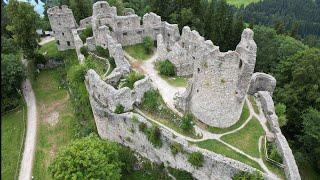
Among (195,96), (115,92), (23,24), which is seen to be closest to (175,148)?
(195,96)

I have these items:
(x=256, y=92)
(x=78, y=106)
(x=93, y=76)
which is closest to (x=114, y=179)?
(x=93, y=76)

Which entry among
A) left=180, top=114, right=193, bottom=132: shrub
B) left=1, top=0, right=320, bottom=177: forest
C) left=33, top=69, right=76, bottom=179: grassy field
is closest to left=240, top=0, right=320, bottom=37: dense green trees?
left=1, top=0, right=320, bottom=177: forest

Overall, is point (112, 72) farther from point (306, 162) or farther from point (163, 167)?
point (306, 162)

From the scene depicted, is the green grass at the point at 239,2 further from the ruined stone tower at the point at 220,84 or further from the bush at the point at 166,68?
the ruined stone tower at the point at 220,84

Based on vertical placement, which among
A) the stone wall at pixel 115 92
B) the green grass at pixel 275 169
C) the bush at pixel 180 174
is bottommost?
the bush at pixel 180 174

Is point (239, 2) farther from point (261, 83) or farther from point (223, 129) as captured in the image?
point (223, 129)

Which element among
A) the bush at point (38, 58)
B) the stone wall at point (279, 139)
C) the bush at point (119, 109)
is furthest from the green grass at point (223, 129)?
the bush at point (38, 58)
